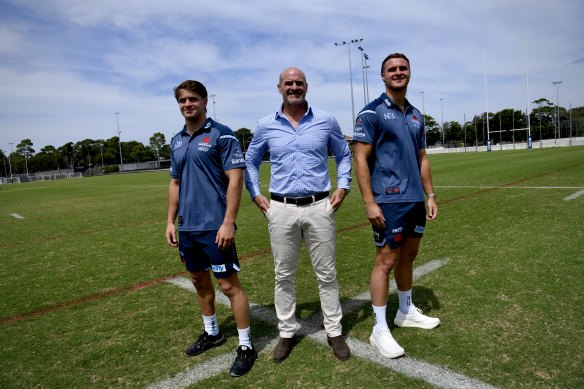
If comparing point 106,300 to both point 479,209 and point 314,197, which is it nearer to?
point 314,197

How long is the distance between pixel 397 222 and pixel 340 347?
1063 mm

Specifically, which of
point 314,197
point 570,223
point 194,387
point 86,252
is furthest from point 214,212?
point 570,223

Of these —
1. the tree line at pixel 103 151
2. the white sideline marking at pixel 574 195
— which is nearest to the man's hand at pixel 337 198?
the white sideline marking at pixel 574 195

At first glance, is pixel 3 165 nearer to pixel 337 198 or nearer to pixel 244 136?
pixel 244 136

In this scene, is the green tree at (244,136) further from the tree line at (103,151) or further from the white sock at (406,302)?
the white sock at (406,302)

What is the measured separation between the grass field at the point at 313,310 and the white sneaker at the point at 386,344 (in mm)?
109

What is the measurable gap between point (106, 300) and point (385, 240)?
11.0ft

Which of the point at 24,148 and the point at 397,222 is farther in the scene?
the point at 24,148

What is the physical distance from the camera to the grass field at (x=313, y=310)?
9.19 ft

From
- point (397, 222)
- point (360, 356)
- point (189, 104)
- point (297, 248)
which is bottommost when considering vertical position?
point (360, 356)

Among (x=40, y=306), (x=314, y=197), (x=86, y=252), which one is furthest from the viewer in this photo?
(x=86, y=252)

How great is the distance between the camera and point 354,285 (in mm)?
4551

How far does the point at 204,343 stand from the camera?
10.7 feet

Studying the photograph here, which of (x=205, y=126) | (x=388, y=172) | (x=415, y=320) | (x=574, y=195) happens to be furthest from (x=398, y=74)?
(x=574, y=195)
